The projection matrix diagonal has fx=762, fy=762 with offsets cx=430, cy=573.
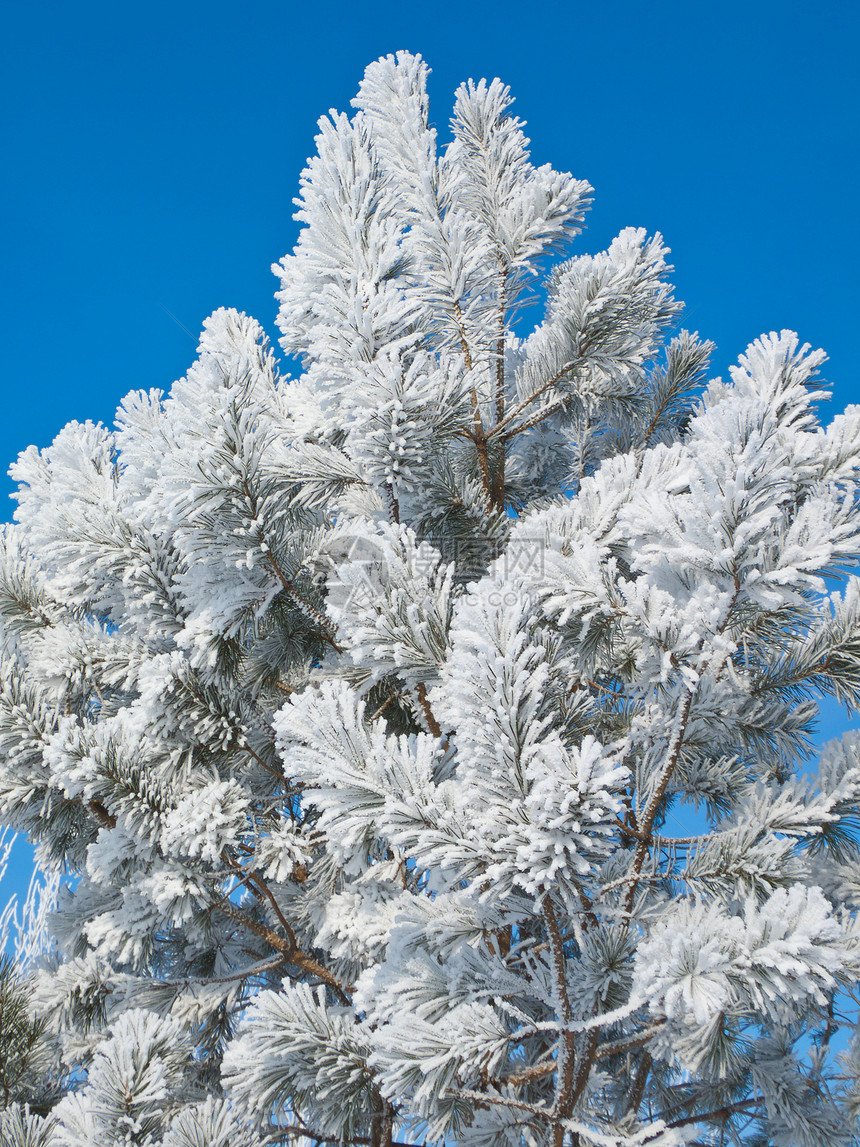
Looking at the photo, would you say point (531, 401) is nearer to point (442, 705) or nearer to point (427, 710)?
point (427, 710)

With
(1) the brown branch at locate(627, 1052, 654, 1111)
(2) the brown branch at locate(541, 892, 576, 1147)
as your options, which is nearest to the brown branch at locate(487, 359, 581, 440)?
(2) the brown branch at locate(541, 892, 576, 1147)

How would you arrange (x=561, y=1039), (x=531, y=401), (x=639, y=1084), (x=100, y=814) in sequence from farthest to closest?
1. (x=531, y=401)
2. (x=100, y=814)
3. (x=639, y=1084)
4. (x=561, y=1039)

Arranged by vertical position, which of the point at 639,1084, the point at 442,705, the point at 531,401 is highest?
the point at 531,401

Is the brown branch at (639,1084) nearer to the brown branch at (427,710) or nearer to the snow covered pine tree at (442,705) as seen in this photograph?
the snow covered pine tree at (442,705)

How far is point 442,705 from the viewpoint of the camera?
180 cm

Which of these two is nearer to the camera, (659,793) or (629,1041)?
(659,793)

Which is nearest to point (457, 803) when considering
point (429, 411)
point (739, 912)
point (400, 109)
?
point (739, 912)

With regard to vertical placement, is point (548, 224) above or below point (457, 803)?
above

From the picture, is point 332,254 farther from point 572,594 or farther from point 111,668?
point 111,668

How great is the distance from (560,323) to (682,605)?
190 cm

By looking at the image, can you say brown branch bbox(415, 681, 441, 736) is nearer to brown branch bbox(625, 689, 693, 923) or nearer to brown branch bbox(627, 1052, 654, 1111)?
brown branch bbox(625, 689, 693, 923)

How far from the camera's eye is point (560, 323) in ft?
10.7

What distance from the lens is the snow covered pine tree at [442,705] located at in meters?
1.57

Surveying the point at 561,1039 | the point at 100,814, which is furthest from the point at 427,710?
the point at 100,814
